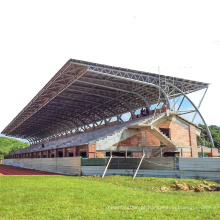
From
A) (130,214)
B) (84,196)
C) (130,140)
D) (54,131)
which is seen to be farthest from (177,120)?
(54,131)

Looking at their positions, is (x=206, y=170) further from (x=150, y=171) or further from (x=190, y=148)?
(x=190, y=148)

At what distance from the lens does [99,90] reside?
3588 centimetres

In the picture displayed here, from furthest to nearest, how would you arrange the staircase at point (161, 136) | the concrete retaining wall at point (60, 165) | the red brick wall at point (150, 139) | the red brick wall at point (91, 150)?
the red brick wall at point (150, 139) < the staircase at point (161, 136) < the red brick wall at point (91, 150) < the concrete retaining wall at point (60, 165)

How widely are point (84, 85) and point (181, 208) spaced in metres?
27.0

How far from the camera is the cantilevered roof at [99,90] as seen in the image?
92.0ft

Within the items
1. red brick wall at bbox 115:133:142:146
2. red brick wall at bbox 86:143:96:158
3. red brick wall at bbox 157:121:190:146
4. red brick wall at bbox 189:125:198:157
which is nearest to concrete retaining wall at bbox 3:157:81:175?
red brick wall at bbox 86:143:96:158

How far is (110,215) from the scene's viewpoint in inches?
287

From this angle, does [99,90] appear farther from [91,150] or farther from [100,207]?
[100,207]

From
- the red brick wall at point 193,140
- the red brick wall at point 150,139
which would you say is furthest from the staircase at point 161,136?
the red brick wall at point 193,140

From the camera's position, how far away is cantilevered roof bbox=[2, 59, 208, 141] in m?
28.0

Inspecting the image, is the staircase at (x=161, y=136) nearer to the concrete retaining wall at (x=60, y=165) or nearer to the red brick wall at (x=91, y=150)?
the red brick wall at (x=91, y=150)

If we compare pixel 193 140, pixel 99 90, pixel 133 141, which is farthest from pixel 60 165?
pixel 193 140

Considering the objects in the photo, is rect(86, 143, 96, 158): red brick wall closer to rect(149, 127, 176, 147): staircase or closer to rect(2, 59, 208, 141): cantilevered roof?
rect(149, 127, 176, 147): staircase

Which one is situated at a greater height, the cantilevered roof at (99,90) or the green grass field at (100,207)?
the cantilevered roof at (99,90)
